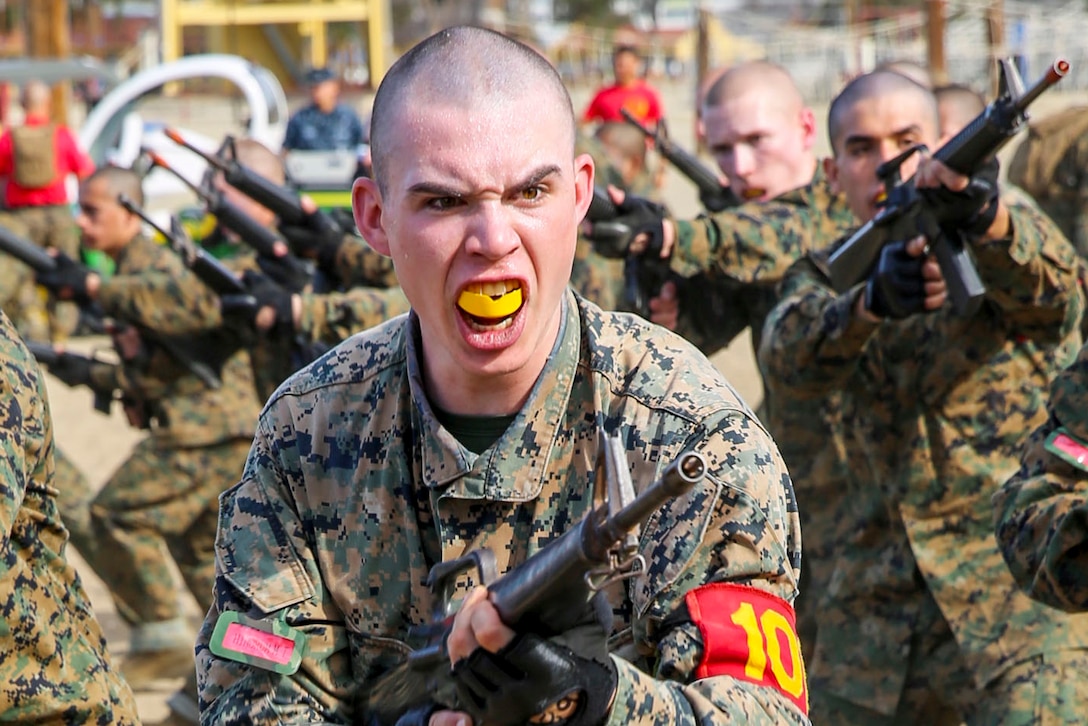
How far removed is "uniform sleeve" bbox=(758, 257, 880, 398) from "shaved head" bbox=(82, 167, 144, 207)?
4.12 m

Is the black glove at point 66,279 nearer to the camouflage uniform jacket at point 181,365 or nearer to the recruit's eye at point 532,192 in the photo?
the camouflage uniform jacket at point 181,365

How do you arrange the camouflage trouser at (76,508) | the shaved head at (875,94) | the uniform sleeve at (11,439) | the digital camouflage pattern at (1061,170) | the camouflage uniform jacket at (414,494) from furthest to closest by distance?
the digital camouflage pattern at (1061,170) < the camouflage trouser at (76,508) < the shaved head at (875,94) < the uniform sleeve at (11,439) < the camouflage uniform jacket at (414,494)

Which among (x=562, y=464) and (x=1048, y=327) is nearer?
(x=562, y=464)

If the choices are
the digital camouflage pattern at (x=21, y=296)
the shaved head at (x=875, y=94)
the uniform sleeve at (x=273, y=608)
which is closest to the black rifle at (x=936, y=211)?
the shaved head at (x=875, y=94)

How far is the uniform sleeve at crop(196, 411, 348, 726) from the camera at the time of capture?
9.28ft

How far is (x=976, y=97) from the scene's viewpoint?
687cm

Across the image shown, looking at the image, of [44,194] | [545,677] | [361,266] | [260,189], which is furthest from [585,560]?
[44,194]

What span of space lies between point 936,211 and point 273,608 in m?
2.59

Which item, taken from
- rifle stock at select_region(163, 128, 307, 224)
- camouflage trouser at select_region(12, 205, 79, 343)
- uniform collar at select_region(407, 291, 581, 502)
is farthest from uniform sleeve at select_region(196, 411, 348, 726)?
camouflage trouser at select_region(12, 205, 79, 343)

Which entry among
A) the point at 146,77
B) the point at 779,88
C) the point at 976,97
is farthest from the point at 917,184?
the point at 146,77

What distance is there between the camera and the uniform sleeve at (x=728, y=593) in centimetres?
258

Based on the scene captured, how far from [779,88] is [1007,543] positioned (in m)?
3.08

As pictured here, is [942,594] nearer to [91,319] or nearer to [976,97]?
[976,97]

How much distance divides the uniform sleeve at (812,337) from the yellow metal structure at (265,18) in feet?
76.6
